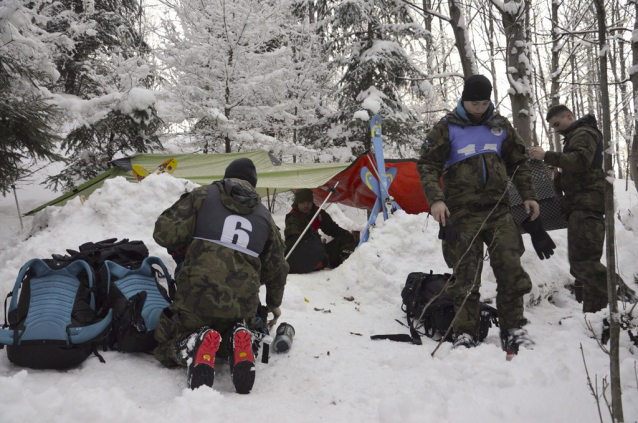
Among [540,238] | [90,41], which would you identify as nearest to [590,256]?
[540,238]

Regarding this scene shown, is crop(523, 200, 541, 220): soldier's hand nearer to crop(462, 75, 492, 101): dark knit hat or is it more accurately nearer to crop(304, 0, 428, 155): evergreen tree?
crop(462, 75, 492, 101): dark knit hat

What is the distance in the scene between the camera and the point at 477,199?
3.00m

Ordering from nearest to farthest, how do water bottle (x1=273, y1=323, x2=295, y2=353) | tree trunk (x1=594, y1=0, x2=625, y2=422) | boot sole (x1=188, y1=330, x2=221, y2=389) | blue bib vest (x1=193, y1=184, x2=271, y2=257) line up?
tree trunk (x1=594, y1=0, x2=625, y2=422) < boot sole (x1=188, y1=330, x2=221, y2=389) < blue bib vest (x1=193, y1=184, x2=271, y2=257) < water bottle (x1=273, y1=323, x2=295, y2=353)

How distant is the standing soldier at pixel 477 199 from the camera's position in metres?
2.92

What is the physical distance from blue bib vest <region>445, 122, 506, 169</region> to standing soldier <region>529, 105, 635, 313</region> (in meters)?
0.62

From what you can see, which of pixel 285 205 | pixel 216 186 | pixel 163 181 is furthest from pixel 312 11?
pixel 216 186

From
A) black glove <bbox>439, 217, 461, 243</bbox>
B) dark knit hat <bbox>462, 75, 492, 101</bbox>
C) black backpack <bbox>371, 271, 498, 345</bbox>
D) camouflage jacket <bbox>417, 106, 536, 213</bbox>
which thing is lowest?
black backpack <bbox>371, 271, 498, 345</bbox>

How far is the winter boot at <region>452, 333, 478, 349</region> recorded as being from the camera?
2793mm

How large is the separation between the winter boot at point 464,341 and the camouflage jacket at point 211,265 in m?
1.39

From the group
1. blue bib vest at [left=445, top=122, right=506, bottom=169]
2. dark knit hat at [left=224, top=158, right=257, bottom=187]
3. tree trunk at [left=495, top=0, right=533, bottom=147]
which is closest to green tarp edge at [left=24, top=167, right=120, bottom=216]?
dark knit hat at [left=224, top=158, right=257, bottom=187]

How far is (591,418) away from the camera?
177cm

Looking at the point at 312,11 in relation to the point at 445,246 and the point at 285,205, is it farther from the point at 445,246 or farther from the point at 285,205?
the point at 445,246

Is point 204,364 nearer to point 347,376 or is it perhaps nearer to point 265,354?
point 265,354

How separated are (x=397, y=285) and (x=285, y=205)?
399 inches
